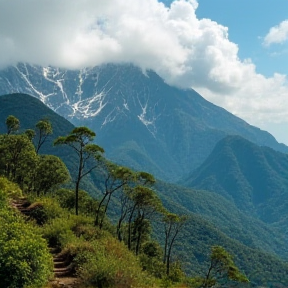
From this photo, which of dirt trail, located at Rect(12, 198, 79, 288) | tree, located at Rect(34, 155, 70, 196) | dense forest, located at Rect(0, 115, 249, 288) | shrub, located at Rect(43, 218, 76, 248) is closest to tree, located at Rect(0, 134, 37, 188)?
dense forest, located at Rect(0, 115, 249, 288)

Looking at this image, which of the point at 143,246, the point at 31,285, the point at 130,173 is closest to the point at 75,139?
the point at 130,173

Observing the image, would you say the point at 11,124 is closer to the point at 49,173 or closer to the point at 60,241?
the point at 49,173

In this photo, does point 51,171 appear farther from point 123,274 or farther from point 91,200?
point 123,274

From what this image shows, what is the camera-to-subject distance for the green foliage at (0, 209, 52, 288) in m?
12.9

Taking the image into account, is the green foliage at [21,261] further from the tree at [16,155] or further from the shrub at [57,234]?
the tree at [16,155]

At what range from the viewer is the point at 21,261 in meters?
13.3

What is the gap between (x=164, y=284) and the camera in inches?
891

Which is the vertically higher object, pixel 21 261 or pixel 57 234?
pixel 21 261

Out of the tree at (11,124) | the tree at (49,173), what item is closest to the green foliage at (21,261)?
the tree at (49,173)

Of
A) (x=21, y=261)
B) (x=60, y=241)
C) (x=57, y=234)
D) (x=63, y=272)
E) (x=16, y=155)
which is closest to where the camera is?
(x=21, y=261)

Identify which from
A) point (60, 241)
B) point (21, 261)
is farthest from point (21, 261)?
point (60, 241)

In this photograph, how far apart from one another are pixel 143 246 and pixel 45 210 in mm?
49832

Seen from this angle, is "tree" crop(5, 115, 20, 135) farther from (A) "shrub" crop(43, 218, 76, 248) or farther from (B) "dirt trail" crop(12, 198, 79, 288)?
(B) "dirt trail" crop(12, 198, 79, 288)

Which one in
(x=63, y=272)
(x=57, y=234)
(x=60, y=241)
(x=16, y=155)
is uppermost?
(x=16, y=155)
